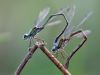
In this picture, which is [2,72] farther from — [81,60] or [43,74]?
[81,60]

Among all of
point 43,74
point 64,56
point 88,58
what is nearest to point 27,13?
point 88,58

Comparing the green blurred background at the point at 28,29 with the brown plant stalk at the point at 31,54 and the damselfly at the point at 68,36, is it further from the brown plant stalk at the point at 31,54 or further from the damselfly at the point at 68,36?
the brown plant stalk at the point at 31,54

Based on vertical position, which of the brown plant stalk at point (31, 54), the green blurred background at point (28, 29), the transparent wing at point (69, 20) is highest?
the brown plant stalk at point (31, 54)

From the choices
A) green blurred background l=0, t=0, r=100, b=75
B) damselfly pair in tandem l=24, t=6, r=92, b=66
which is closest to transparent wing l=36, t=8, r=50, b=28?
damselfly pair in tandem l=24, t=6, r=92, b=66

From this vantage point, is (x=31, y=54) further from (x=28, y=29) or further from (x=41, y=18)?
(x=28, y=29)

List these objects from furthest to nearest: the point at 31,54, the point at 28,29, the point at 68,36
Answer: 1. the point at 28,29
2. the point at 68,36
3. the point at 31,54

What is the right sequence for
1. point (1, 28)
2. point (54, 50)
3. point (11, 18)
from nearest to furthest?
point (54, 50) < point (1, 28) < point (11, 18)

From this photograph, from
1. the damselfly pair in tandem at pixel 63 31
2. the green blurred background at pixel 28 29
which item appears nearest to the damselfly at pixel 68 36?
the damselfly pair in tandem at pixel 63 31

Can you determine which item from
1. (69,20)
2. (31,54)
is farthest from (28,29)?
(31,54)
